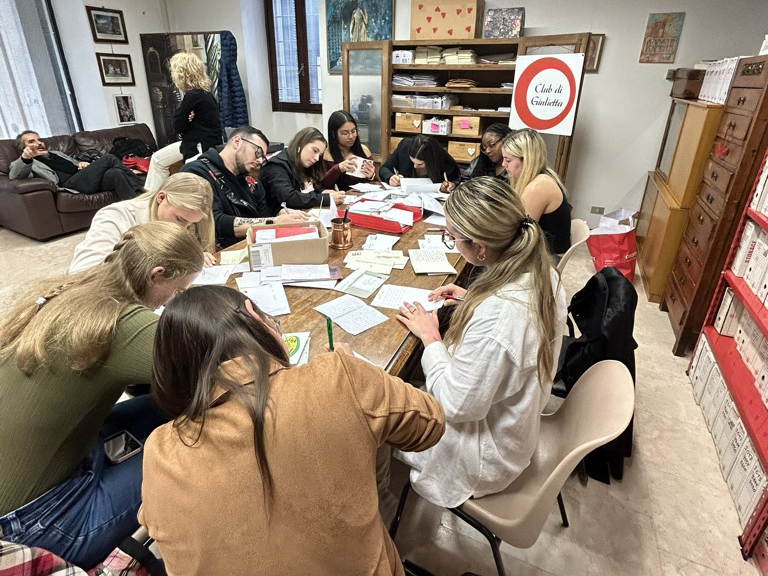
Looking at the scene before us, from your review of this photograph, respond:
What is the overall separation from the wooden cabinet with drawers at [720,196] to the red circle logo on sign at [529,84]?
119cm

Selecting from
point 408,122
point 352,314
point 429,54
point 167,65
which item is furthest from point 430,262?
point 167,65

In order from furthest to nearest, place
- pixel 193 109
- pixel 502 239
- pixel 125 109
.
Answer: pixel 125 109, pixel 193 109, pixel 502 239

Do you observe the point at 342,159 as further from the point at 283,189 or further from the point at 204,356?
the point at 204,356

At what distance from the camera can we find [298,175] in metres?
3.00

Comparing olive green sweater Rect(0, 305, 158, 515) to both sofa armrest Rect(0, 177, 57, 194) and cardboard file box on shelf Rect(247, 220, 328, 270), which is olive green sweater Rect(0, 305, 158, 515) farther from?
sofa armrest Rect(0, 177, 57, 194)

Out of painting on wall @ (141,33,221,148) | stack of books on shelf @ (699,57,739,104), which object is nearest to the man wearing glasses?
stack of books on shelf @ (699,57,739,104)

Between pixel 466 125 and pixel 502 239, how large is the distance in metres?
3.28

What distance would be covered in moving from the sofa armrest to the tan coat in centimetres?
432

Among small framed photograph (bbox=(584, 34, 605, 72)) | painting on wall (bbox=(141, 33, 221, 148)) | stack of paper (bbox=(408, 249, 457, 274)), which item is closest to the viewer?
stack of paper (bbox=(408, 249, 457, 274))

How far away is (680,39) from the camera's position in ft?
11.6

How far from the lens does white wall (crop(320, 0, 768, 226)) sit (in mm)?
3400

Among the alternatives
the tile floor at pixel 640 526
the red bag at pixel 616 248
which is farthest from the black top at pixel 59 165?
the red bag at pixel 616 248

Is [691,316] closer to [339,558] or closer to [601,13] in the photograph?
[339,558]

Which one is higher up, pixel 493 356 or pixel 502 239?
pixel 502 239
